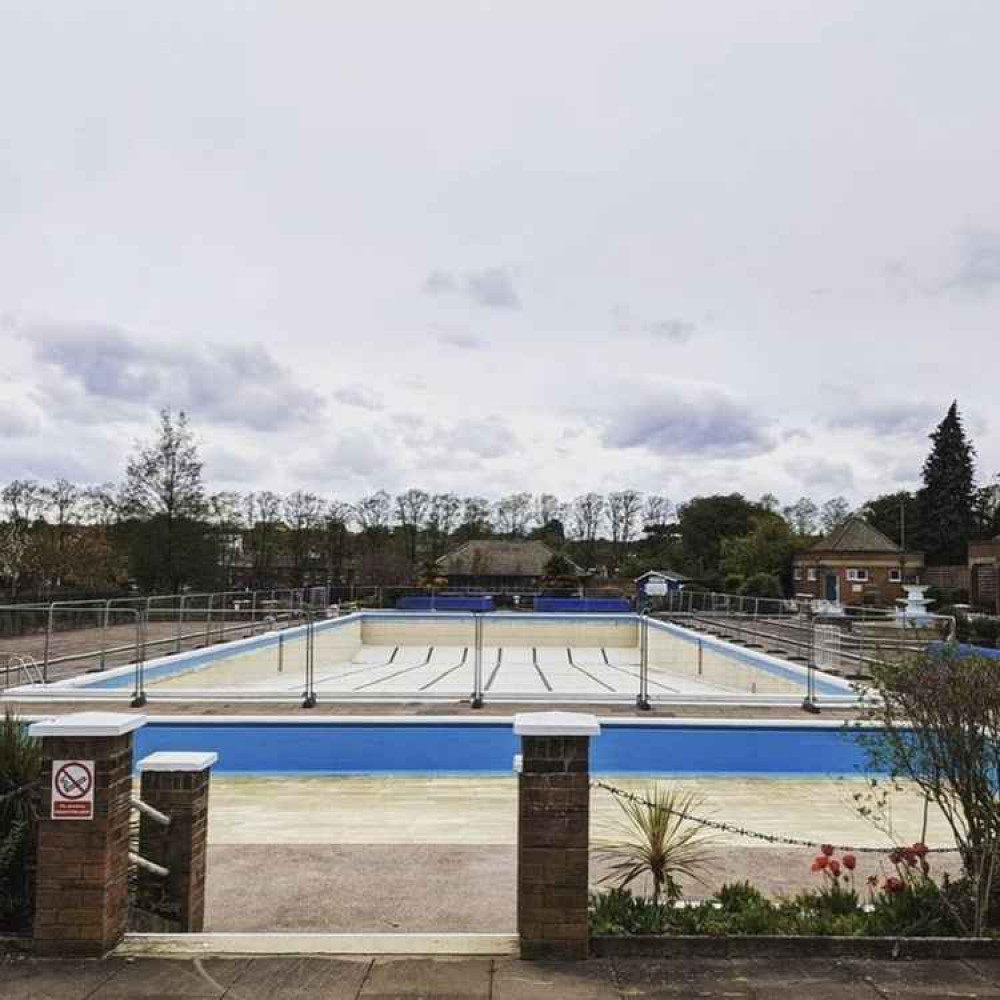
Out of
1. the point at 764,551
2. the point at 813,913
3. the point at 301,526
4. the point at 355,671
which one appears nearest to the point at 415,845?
the point at 813,913

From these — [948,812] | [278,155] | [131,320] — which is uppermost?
[278,155]

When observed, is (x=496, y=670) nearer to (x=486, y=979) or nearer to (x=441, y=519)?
(x=486, y=979)

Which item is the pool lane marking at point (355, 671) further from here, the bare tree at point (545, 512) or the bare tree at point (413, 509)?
the bare tree at point (545, 512)

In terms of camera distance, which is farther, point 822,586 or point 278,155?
point 822,586

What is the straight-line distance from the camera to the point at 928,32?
34.4ft

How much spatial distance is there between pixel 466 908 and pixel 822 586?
1706 inches

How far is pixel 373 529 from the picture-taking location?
2093 inches

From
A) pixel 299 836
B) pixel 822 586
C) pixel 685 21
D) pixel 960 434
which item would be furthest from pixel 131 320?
pixel 960 434

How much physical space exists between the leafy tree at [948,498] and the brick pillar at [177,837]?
52.0 metres

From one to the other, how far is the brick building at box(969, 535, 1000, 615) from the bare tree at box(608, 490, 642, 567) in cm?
2840

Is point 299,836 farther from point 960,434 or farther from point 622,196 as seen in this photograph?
point 960,434

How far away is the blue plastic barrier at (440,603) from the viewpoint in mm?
31391

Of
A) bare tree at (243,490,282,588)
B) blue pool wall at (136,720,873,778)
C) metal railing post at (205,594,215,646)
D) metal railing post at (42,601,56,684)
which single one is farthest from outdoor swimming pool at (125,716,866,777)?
bare tree at (243,490,282,588)

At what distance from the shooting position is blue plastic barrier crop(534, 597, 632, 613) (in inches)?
1262
